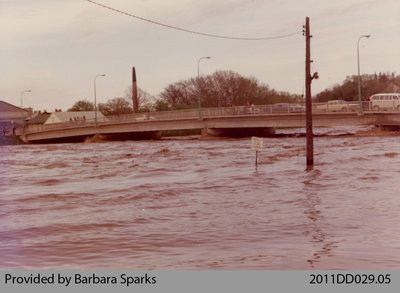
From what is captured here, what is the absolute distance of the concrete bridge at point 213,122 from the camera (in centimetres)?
6219

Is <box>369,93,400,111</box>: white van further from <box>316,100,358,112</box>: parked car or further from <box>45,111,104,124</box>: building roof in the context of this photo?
<box>45,111,104,124</box>: building roof

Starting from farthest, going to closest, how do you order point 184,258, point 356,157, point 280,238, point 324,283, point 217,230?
point 356,157
point 217,230
point 280,238
point 184,258
point 324,283

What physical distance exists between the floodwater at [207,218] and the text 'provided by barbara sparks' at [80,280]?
2.65 metres

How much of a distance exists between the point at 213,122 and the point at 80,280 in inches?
2589

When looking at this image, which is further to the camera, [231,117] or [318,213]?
[231,117]

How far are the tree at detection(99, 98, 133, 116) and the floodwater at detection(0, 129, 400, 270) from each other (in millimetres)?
109691

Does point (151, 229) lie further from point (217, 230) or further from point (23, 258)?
point (23, 258)

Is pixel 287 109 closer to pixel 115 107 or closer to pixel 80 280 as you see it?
pixel 80 280

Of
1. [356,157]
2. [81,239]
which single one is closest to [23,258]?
[81,239]

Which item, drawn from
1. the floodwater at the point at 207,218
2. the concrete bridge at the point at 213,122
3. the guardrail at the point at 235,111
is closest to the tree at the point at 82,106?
the concrete bridge at the point at 213,122

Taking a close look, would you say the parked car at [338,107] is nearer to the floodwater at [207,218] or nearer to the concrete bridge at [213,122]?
the concrete bridge at [213,122]

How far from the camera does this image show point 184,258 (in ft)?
39.2

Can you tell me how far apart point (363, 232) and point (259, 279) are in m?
6.56

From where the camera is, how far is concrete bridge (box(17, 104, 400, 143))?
62188 millimetres
